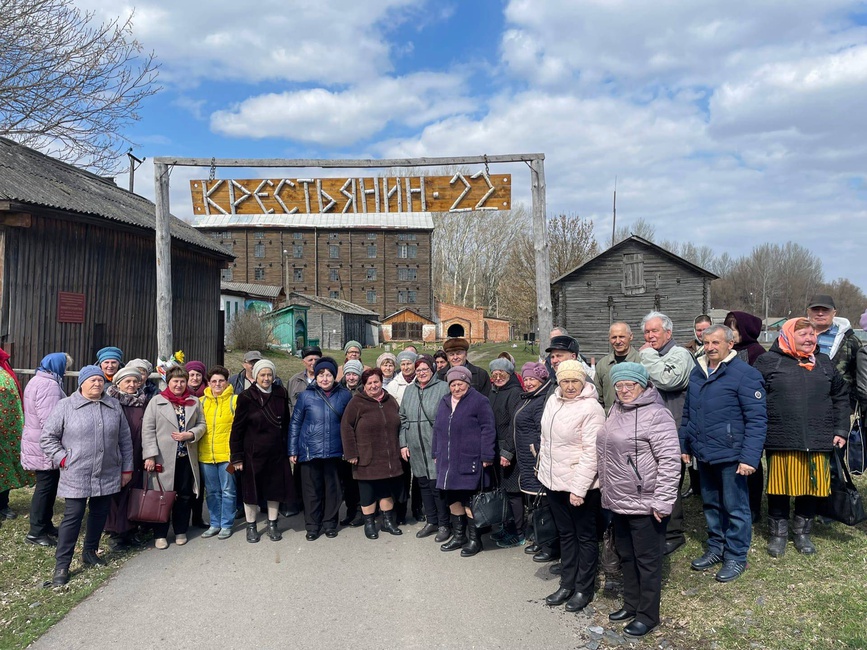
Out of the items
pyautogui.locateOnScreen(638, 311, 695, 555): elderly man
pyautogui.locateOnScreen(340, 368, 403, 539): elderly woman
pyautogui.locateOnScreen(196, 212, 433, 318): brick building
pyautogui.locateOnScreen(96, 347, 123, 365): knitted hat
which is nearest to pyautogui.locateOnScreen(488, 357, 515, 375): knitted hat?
pyautogui.locateOnScreen(340, 368, 403, 539): elderly woman

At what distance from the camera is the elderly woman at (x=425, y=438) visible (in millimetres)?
6234

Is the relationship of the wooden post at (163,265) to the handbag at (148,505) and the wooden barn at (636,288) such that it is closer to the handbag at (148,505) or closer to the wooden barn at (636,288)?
the handbag at (148,505)

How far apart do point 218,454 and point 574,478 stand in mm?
3687

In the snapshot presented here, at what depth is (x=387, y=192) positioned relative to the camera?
30.6 feet

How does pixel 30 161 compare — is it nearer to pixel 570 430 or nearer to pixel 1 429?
pixel 1 429

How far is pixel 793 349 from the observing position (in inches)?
204

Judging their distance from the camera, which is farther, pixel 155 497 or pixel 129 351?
pixel 129 351

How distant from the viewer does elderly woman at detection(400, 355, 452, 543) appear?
6234 millimetres

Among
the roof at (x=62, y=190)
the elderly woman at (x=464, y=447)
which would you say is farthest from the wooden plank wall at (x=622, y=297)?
the elderly woman at (x=464, y=447)

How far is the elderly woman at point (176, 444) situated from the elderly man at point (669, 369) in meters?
4.41

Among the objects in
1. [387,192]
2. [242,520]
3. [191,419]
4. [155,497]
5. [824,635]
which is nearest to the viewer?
[824,635]

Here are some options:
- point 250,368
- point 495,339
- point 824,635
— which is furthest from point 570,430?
point 495,339

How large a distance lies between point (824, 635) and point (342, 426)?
4.36 m

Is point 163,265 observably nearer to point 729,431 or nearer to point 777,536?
point 729,431
